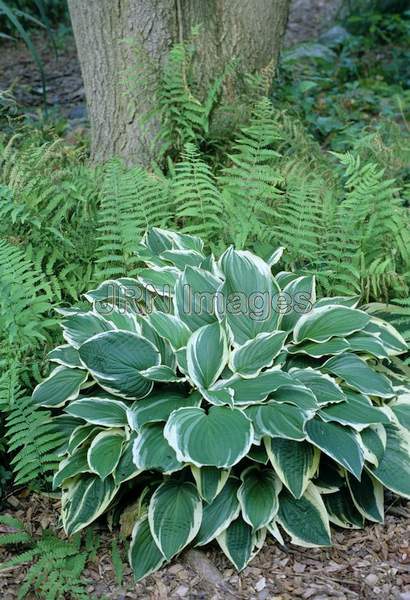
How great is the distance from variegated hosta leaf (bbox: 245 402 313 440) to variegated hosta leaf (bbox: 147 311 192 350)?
42 centimetres

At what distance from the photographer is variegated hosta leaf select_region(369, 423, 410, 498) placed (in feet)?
8.80

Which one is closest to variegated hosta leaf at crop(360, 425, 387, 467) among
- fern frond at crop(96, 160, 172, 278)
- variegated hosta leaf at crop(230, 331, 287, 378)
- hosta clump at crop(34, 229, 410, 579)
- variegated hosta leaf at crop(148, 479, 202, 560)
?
hosta clump at crop(34, 229, 410, 579)

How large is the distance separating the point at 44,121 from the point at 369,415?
381cm

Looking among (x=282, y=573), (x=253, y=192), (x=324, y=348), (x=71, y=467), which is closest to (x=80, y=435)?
(x=71, y=467)

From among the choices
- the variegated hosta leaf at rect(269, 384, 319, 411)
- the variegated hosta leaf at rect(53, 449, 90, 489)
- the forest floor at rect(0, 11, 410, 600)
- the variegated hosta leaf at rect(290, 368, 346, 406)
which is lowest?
the forest floor at rect(0, 11, 410, 600)

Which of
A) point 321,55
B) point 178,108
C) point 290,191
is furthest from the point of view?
point 321,55

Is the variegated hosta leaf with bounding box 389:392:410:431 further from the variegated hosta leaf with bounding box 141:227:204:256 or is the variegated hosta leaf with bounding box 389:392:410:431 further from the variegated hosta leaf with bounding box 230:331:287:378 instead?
the variegated hosta leaf with bounding box 141:227:204:256

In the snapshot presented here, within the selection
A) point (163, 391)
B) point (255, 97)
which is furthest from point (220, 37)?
point (163, 391)

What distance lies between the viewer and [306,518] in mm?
2629

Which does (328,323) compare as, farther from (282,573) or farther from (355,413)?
(282,573)

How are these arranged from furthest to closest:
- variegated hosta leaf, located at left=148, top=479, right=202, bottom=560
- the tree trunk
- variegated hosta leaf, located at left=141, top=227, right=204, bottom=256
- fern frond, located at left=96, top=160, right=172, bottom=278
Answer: the tree trunk < fern frond, located at left=96, top=160, right=172, bottom=278 < variegated hosta leaf, located at left=141, top=227, right=204, bottom=256 < variegated hosta leaf, located at left=148, top=479, right=202, bottom=560

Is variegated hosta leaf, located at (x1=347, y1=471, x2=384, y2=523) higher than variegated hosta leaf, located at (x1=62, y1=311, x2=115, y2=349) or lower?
lower

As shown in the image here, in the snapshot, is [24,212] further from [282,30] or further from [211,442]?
[282,30]

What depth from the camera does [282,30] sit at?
4.60m
